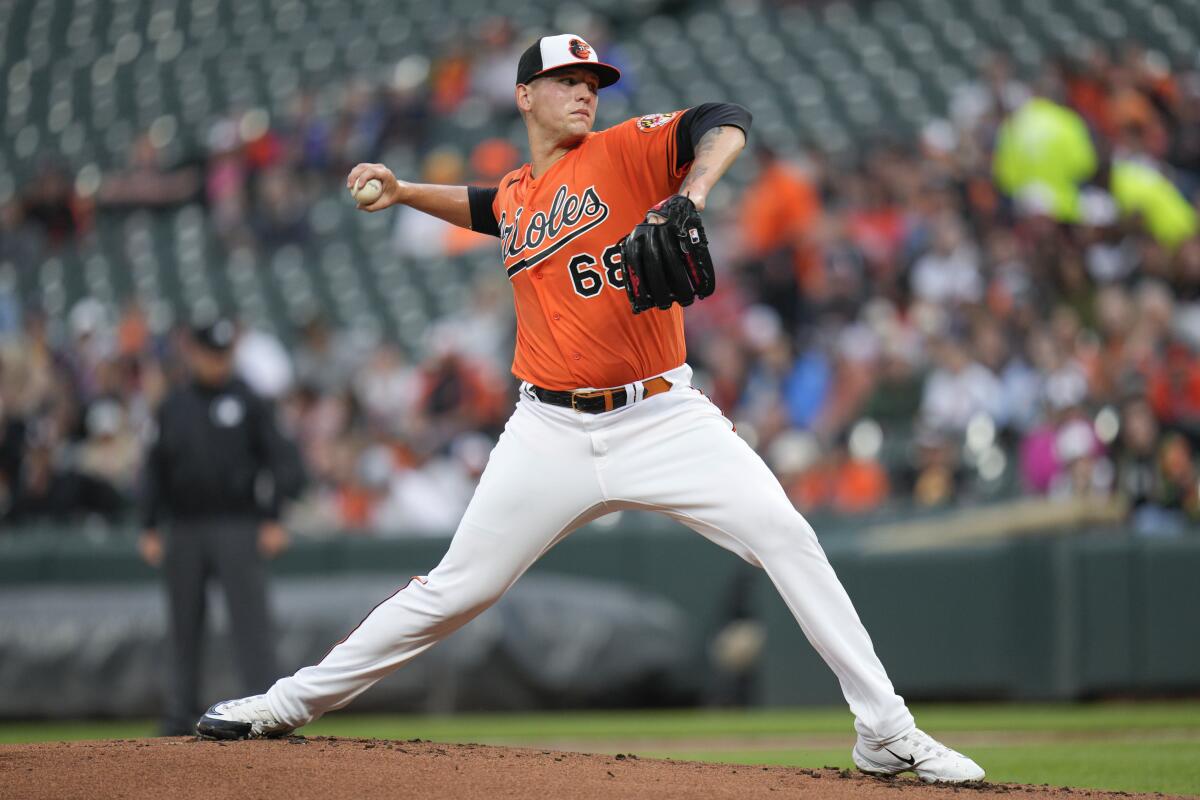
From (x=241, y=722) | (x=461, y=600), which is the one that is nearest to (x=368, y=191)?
(x=461, y=600)

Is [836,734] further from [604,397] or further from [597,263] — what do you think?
[597,263]

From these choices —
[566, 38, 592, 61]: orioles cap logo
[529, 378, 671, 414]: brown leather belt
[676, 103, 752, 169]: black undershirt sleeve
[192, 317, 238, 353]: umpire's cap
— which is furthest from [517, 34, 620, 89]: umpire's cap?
[192, 317, 238, 353]: umpire's cap

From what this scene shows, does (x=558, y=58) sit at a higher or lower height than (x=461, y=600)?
higher

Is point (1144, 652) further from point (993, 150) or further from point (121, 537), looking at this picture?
point (121, 537)

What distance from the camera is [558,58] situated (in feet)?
13.6

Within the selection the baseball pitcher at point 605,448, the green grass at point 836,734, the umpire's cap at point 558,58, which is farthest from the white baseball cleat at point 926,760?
the umpire's cap at point 558,58

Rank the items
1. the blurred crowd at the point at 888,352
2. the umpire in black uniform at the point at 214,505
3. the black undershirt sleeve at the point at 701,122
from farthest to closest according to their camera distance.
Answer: the blurred crowd at the point at 888,352 → the umpire in black uniform at the point at 214,505 → the black undershirt sleeve at the point at 701,122

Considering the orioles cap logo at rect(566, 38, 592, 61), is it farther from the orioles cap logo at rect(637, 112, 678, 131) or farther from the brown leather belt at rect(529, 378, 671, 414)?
the brown leather belt at rect(529, 378, 671, 414)

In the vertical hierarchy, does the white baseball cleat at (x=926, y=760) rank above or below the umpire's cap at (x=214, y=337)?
below

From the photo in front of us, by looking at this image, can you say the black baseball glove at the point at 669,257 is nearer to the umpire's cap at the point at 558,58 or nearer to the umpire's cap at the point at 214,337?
the umpire's cap at the point at 558,58

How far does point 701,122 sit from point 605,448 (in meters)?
0.89

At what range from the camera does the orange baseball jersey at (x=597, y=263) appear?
13.3ft

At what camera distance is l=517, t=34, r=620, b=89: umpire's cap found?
13.6 feet

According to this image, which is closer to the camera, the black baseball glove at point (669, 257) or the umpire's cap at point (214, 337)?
the black baseball glove at point (669, 257)
